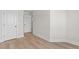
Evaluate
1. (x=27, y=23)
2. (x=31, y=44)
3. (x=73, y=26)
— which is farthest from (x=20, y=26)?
(x=73, y=26)

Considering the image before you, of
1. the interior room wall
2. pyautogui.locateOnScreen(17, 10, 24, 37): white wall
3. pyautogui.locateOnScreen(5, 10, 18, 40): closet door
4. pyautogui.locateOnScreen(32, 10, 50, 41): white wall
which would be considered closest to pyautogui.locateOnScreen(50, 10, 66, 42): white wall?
pyautogui.locateOnScreen(32, 10, 50, 41): white wall

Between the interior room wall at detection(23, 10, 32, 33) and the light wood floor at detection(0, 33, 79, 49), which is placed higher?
the interior room wall at detection(23, 10, 32, 33)

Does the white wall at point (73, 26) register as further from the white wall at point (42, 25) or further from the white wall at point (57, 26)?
the white wall at point (42, 25)

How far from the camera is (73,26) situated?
2.38 meters

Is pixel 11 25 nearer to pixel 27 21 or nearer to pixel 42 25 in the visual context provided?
pixel 27 21

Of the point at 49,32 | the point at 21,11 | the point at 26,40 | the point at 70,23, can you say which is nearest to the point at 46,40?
the point at 49,32

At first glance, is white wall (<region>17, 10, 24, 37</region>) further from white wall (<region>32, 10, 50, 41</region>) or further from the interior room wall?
white wall (<region>32, 10, 50, 41</region>)

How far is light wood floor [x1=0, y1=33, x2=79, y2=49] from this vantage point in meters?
2.31

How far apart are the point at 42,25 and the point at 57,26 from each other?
0.38 m

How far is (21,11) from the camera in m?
2.27

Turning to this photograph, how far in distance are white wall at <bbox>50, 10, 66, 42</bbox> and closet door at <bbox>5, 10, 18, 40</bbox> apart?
0.91 meters

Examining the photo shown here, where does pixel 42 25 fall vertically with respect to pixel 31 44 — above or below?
above
